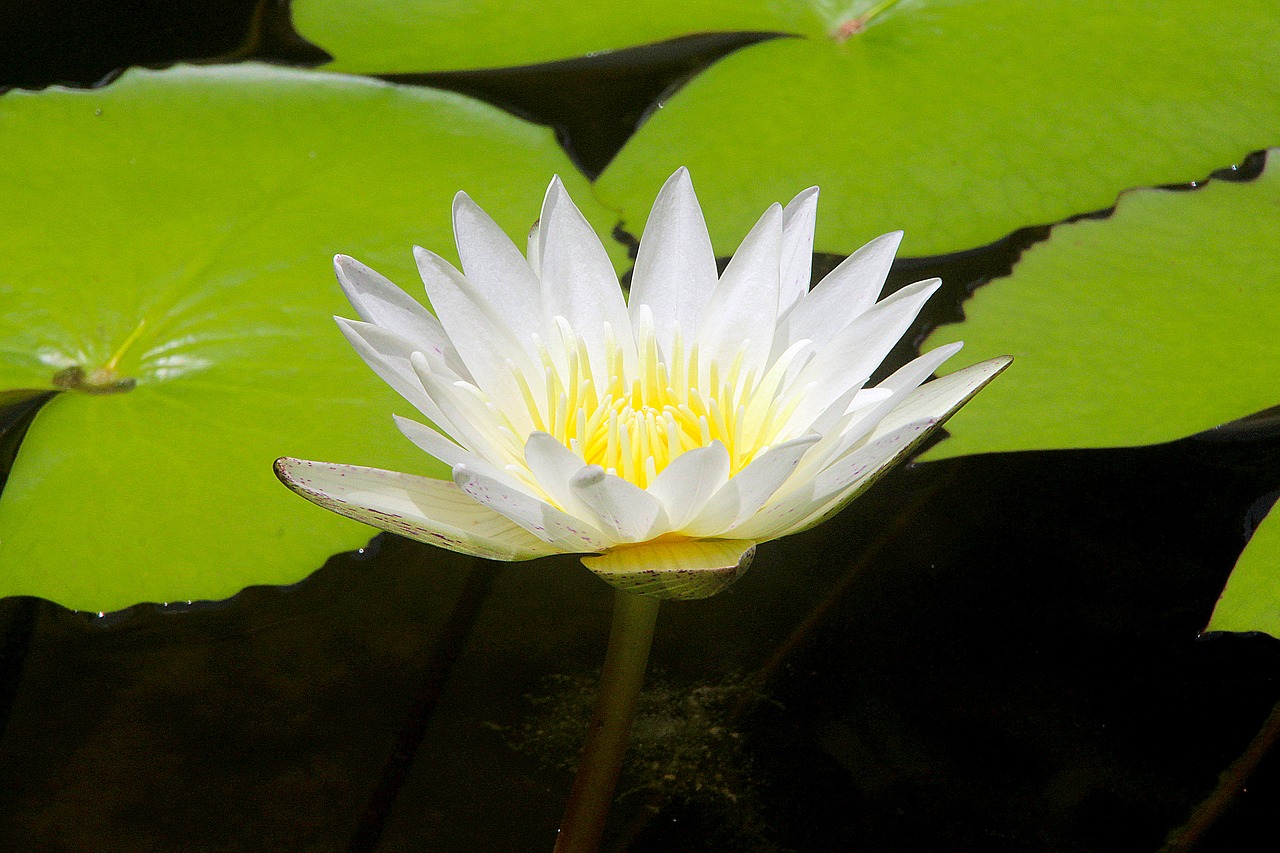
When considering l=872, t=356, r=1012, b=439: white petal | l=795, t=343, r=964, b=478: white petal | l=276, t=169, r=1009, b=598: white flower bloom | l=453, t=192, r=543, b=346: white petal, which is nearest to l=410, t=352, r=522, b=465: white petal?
l=276, t=169, r=1009, b=598: white flower bloom

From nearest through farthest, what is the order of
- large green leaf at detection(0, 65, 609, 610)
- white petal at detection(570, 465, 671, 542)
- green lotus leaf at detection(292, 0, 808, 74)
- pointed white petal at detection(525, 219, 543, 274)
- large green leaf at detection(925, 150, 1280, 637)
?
white petal at detection(570, 465, 671, 542), pointed white petal at detection(525, 219, 543, 274), large green leaf at detection(0, 65, 609, 610), large green leaf at detection(925, 150, 1280, 637), green lotus leaf at detection(292, 0, 808, 74)

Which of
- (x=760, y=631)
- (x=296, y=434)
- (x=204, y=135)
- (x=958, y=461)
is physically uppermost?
(x=204, y=135)

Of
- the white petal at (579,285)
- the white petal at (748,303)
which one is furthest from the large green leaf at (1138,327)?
the white petal at (579,285)

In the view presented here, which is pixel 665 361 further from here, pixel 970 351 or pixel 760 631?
pixel 970 351

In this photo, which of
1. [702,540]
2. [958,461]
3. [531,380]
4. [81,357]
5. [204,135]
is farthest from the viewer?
[204,135]

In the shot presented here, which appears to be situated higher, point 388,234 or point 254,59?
point 254,59

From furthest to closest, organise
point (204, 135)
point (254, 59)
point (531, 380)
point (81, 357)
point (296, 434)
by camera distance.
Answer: point (254, 59), point (204, 135), point (81, 357), point (296, 434), point (531, 380)

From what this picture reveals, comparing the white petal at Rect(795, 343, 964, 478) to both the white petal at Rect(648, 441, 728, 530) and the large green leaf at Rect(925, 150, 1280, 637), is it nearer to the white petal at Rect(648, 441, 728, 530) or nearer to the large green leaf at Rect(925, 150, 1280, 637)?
the white petal at Rect(648, 441, 728, 530)

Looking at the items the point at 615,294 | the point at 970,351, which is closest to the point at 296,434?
the point at 615,294

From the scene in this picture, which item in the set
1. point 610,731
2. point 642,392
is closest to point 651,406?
point 642,392
